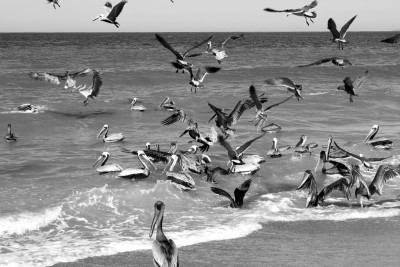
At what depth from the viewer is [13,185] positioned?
11500 millimetres

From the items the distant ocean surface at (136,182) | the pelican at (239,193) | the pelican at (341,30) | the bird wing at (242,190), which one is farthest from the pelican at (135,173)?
the pelican at (341,30)

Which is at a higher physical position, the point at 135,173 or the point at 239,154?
the point at 239,154

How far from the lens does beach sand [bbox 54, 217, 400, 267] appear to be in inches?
300

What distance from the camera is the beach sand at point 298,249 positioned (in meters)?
7.63

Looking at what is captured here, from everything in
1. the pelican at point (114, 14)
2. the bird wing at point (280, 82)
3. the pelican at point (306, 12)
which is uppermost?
the pelican at point (306, 12)

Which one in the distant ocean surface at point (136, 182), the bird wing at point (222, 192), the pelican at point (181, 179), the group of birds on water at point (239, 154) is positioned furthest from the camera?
the pelican at point (181, 179)

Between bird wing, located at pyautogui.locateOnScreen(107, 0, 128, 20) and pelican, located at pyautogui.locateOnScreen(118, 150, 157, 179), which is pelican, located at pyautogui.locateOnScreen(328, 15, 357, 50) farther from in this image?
pelican, located at pyautogui.locateOnScreen(118, 150, 157, 179)

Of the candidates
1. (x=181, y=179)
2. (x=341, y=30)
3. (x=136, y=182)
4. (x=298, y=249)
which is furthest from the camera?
(x=136, y=182)

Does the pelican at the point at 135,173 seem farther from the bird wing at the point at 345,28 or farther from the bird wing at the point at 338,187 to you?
the bird wing at the point at 345,28

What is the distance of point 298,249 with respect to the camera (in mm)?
8086

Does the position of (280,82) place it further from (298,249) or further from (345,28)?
(298,249)

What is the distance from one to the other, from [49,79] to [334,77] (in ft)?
79.7

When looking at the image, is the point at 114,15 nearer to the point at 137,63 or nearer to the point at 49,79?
the point at 49,79

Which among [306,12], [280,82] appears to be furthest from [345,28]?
[280,82]
